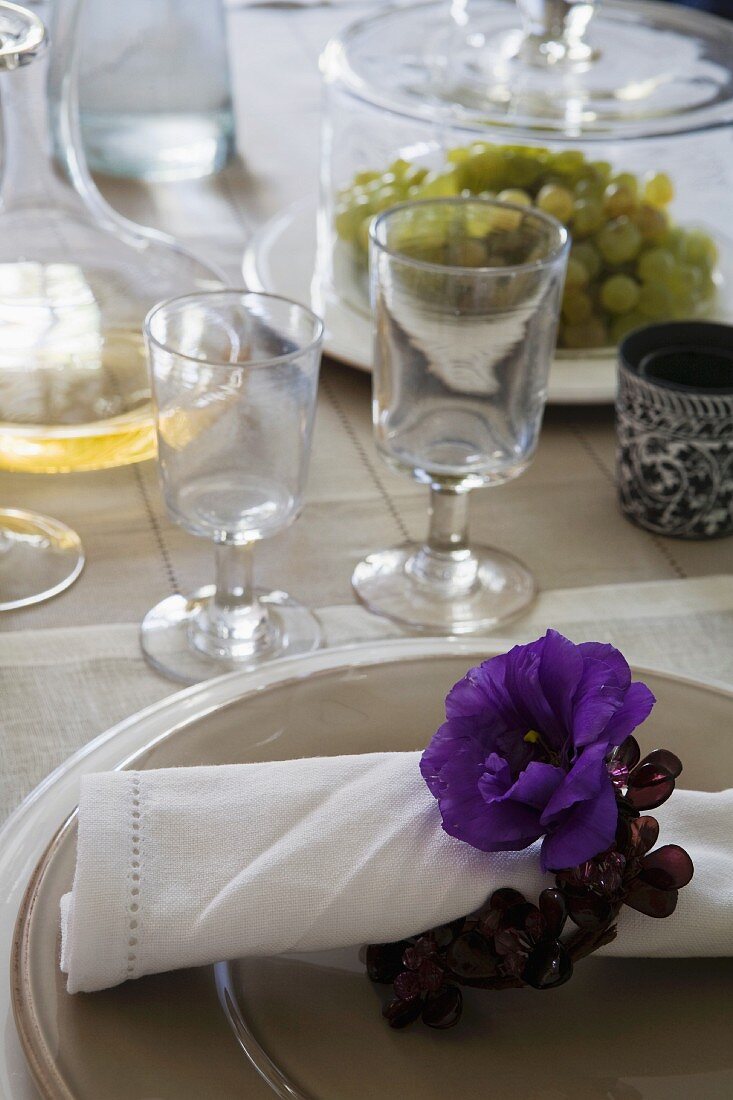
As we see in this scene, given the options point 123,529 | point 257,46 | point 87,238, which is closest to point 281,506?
point 123,529

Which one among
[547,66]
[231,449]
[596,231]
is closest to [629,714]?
[231,449]

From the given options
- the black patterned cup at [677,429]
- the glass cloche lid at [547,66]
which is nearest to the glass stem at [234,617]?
the black patterned cup at [677,429]

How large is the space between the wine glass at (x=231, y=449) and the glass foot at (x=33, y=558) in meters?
0.06

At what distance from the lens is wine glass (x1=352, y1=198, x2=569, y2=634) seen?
67 cm

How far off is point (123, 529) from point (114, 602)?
0.25ft

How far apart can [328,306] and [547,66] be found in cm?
24

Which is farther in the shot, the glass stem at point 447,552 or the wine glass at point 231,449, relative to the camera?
the glass stem at point 447,552

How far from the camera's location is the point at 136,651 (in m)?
0.66

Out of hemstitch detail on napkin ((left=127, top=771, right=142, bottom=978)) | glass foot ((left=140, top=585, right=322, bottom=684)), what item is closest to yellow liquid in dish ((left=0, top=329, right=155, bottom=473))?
glass foot ((left=140, top=585, right=322, bottom=684))

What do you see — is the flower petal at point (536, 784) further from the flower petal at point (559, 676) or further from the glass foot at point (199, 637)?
the glass foot at point (199, 637)

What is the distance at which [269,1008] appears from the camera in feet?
1.28

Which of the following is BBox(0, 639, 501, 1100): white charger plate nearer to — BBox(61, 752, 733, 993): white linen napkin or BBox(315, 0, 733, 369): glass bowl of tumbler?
BBox(61, 752, 733, 993): white linen napkin

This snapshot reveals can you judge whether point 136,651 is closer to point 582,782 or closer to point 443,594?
point 443,594

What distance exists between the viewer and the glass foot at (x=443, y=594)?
0.70 m
